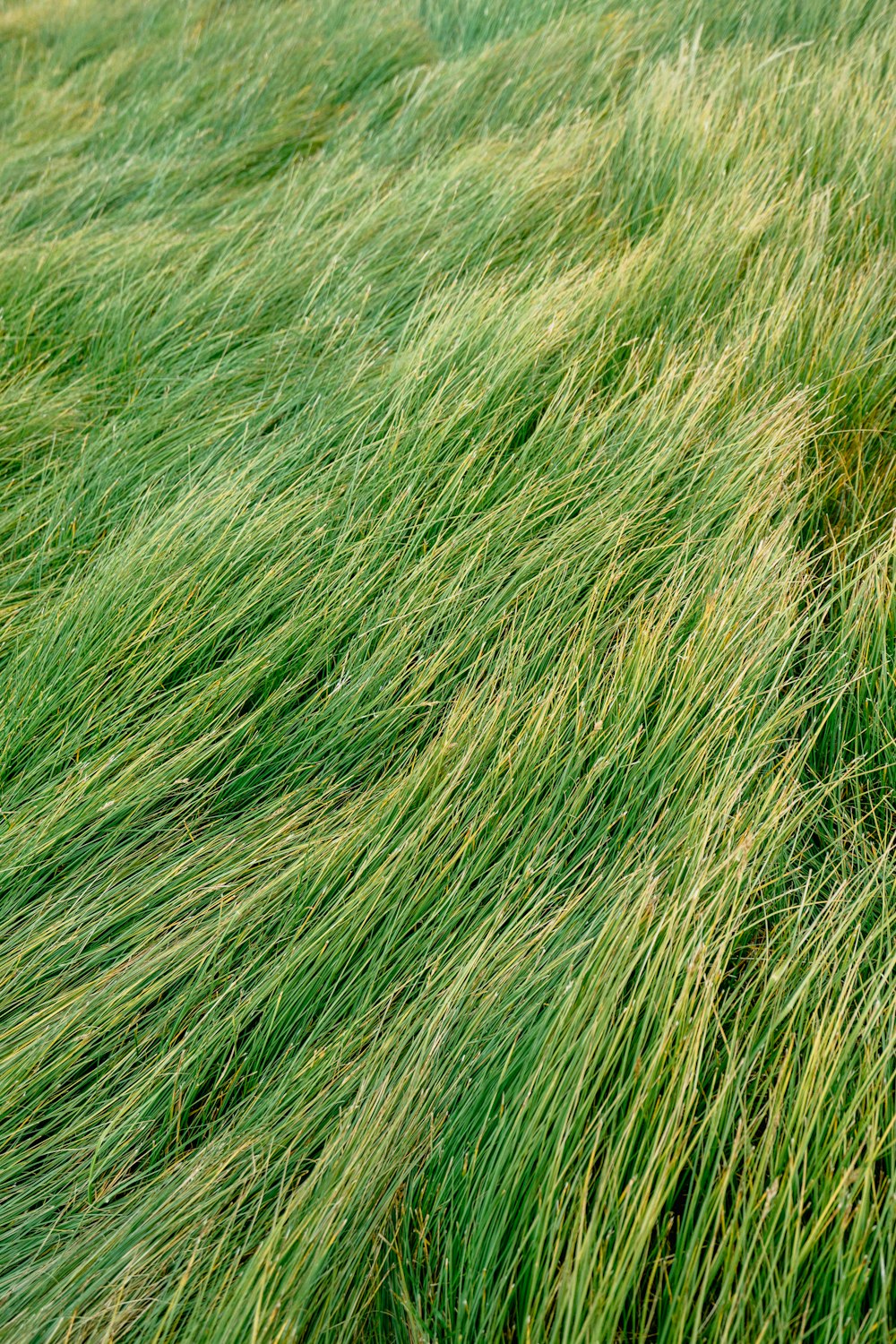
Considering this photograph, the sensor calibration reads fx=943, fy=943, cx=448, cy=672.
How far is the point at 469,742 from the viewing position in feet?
4.83

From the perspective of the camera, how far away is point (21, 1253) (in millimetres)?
1077

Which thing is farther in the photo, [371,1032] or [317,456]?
[317,456]

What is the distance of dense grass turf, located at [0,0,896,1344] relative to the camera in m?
1.01

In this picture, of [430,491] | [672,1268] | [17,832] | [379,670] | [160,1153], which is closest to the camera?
[672,1268]

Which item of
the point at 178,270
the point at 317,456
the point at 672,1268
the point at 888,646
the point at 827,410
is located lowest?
the point at 672,1268

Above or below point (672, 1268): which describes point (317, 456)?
above

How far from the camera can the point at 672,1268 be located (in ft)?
3.11

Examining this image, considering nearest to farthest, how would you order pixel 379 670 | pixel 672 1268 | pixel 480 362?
pixel 672 1268, pixel 379 670, pixel 480 362

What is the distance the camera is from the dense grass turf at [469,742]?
3.30 ft

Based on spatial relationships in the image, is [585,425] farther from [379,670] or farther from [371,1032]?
[371,1032]

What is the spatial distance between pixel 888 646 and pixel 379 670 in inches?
32.6

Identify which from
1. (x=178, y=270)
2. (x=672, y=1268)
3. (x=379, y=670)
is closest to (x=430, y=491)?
(x=379, y=670)

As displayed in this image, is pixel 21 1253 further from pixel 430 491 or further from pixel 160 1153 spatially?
pixel 430 491

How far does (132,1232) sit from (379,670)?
881mm
